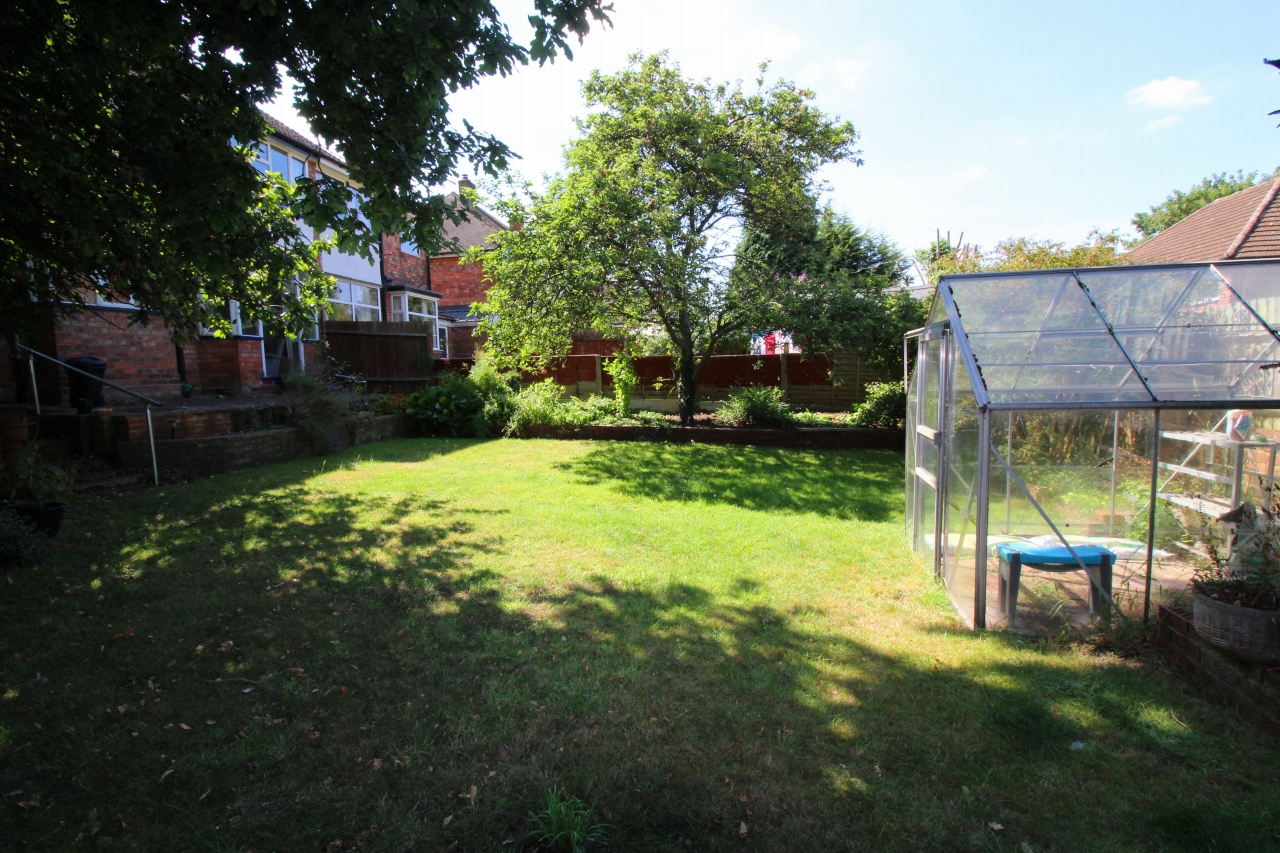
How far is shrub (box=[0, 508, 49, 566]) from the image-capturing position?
208 inches

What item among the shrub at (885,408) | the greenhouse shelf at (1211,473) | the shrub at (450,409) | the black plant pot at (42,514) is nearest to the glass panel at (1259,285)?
the greenhouse shelf at (1211,473)

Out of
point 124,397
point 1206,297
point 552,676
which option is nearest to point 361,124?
point 552,676

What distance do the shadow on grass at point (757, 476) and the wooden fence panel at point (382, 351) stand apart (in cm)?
791

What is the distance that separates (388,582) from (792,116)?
42.5 ft

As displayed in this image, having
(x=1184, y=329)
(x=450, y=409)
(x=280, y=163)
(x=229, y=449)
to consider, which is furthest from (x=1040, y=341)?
(x=280, y=163)

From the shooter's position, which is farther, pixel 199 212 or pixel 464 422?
pixel 464 422

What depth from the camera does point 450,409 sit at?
49.4 feet

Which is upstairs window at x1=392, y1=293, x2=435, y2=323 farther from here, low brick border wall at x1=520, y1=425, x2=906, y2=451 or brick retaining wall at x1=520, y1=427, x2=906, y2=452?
brick retaining wall at x1=520, y1=427, x2=906, y2=452

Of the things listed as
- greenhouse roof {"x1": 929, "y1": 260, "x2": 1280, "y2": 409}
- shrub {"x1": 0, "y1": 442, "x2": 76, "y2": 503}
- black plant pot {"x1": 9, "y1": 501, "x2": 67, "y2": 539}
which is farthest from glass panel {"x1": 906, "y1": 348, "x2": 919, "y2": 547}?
shrub {"x1": 0, "y1": 442, "x2": 76, "y2": 503}

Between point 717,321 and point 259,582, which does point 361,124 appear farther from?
point 717,321

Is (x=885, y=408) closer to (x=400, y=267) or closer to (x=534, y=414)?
(x=534, y=414)

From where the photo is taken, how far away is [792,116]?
45.5 feet

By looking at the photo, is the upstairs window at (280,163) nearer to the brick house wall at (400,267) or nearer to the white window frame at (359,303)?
the white window frame at (359,303)

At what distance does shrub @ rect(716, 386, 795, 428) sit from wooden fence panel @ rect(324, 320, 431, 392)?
9.46 meters
